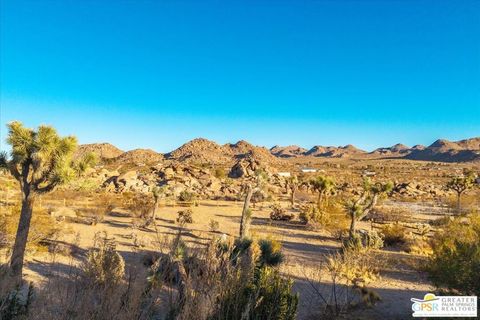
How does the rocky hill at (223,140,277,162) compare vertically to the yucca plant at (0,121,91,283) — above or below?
above

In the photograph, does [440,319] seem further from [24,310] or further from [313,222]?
[313,222]

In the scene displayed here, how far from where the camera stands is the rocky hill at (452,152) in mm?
120844

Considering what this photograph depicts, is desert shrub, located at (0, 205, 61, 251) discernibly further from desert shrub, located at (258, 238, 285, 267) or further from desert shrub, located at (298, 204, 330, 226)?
desert shrub, located at (298, 204, 330, 226)

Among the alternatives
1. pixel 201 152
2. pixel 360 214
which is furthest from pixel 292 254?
pixel 201 152

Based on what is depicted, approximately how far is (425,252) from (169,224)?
42.9ft

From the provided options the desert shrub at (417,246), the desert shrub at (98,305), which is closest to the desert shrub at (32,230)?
the desert shrub at (98,305)

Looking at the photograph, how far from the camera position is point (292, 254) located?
14.7 metres

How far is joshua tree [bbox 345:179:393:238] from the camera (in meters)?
16.9

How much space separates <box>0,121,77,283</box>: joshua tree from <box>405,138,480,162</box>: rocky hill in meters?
127

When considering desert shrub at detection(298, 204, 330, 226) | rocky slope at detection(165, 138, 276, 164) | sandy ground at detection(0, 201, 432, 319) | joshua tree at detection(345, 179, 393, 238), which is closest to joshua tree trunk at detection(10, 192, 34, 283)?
sandy ground at detection(0, 201, 432, 319)

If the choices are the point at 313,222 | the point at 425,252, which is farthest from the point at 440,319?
the point at 313,222

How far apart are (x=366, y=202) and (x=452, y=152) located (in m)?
134

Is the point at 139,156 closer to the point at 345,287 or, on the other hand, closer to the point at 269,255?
the point at 269,255

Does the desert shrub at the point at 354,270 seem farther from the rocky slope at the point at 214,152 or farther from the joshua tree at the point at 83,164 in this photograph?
the rocky slope at the point at 214,152
